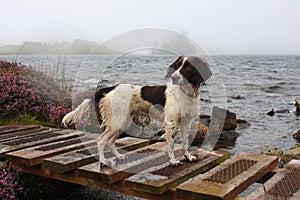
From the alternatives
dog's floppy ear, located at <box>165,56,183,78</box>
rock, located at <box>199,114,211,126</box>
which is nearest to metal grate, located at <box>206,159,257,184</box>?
dog's floppy ear, located at <box>165,56,183,78</box>

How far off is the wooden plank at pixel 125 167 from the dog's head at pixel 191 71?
43.2 inches

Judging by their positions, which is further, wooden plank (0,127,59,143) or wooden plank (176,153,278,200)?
wooden plank (0,127,59,143)

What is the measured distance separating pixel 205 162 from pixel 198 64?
1298mm

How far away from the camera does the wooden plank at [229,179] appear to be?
Result: 3.37 metres

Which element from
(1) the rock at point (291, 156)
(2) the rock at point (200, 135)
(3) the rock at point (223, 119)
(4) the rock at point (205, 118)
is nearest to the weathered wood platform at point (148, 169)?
(1) the rock at point (291, 156)

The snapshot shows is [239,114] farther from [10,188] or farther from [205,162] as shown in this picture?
[10,188]

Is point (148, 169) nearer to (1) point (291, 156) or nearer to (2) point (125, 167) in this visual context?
(2) point (125, 167)

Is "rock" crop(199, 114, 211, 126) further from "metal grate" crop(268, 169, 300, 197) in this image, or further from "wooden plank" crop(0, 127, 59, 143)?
"metal grate" crop(268, 169, 300, 197)

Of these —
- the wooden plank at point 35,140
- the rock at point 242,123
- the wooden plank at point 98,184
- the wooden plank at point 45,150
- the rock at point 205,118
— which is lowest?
the rock at point 242,123

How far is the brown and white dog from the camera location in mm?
3717

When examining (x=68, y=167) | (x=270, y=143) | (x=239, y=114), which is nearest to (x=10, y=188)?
(x=68, y=167)

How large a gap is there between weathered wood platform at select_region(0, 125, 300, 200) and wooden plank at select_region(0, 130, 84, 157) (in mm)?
13

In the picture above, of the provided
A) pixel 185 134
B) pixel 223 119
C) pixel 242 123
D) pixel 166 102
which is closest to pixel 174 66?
pixel 166 102

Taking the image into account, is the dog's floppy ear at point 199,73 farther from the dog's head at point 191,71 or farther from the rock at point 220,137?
the rock at point 220,137
